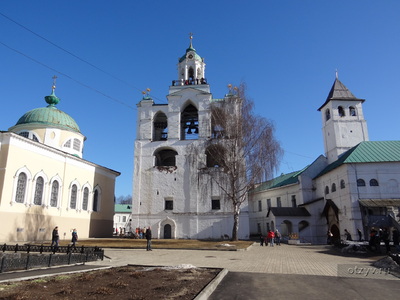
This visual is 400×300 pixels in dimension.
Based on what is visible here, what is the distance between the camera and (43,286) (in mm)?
7742

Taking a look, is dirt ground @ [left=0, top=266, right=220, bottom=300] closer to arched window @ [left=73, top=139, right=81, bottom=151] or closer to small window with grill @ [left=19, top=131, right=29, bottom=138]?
small window with grill @ [left=19, top=131, right=29, bottom=138]

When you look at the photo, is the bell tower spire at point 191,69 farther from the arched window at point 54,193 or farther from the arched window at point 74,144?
the arched window at point 54,193

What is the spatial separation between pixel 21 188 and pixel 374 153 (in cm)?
3572

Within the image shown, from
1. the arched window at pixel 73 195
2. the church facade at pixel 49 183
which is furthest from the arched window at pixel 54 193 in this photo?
the arched window at pixel 73 195

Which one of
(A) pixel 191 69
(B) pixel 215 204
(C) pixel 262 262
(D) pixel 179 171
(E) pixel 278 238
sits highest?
(A) pixel 191 69

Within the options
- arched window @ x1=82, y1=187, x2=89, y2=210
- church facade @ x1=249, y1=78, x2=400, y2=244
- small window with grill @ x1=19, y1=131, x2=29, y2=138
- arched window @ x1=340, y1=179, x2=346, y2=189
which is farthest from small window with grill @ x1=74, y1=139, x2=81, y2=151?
arched window @ x1=340, y1=179, x2=346, y2=189

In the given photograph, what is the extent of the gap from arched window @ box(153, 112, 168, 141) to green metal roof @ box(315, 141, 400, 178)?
72.6 feet

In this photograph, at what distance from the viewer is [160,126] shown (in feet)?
135

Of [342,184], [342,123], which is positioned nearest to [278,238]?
[342,184]

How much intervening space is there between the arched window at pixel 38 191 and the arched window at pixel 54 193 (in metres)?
1.40

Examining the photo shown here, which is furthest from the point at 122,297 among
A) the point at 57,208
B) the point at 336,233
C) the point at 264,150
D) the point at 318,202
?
the point at 318,202

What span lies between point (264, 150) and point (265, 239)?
8.59 metres

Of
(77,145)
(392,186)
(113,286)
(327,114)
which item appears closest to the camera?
(113,286)

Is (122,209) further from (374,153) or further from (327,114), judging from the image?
(374,153)
